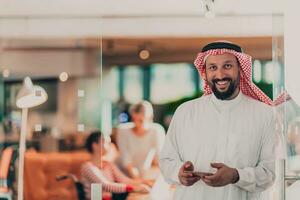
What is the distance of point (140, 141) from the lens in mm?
7148

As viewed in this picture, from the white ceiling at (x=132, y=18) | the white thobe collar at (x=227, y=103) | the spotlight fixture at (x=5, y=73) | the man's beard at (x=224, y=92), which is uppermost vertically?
the white ceiling at (x=132, y=18)

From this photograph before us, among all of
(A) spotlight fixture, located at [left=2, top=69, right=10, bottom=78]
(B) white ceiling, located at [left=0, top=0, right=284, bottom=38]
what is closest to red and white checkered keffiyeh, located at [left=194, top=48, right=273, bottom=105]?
(B) white ceiling, located at [left=0, top=0, right=284, bottom=38]

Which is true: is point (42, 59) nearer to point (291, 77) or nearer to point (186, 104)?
point (186, 104)

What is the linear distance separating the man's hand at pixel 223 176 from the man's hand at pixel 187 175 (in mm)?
109

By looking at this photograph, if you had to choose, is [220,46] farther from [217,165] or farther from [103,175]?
[103,175]

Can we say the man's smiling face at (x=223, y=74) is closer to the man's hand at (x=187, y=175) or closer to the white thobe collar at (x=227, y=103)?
the white thobe collar at (x=227, y=103)

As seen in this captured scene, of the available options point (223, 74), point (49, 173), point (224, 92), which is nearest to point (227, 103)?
point (224, 92)

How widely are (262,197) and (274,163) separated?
260 millimetres

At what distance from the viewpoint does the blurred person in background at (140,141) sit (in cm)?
714

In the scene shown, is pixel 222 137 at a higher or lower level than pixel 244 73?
lower

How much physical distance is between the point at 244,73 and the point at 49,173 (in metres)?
1.60

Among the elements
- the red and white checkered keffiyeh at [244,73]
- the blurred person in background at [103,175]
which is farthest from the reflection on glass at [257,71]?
the blurred person in background at [103,175]

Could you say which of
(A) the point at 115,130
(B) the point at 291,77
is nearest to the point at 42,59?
(A) the point at 115,130

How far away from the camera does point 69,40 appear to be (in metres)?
7.30
